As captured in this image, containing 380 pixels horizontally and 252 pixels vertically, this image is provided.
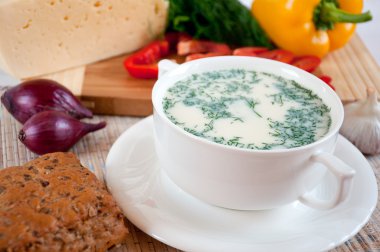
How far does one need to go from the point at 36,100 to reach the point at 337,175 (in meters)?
1.61

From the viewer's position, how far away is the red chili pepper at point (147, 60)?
317 cm

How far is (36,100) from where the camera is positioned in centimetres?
269

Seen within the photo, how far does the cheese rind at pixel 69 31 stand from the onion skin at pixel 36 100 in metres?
0.50

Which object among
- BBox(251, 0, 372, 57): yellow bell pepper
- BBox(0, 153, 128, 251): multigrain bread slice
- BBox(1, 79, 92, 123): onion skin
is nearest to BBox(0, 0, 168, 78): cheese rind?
BBox(1, 79, 92, 123): onion skin

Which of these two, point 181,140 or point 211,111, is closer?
point 181,140

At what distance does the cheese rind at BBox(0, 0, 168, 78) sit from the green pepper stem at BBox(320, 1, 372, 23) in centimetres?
105

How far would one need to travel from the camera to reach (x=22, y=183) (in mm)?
Answer: 1915

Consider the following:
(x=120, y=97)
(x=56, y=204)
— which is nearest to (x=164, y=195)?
(x=56, y=204)

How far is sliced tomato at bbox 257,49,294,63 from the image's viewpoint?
11.2 ft

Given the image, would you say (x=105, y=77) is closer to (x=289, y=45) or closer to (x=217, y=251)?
(x=289, y=45)

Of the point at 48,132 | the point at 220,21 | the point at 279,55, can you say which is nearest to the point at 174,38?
the point at 220,21

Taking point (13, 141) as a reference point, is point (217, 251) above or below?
above

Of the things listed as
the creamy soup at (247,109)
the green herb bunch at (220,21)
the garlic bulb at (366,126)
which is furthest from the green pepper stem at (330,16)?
the creamy soup at (247,109)

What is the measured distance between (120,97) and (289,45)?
1.27 m
